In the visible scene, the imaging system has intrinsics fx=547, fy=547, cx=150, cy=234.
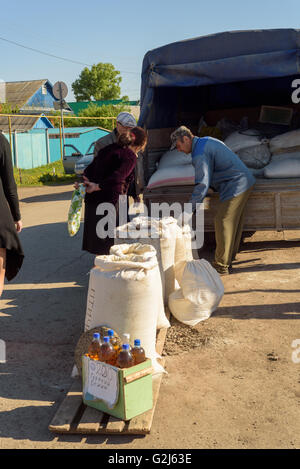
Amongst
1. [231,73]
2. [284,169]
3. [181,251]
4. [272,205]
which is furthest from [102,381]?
[284,169]

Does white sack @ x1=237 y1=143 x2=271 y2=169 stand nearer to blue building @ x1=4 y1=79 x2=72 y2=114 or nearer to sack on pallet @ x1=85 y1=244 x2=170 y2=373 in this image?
sack on pallet @ x1=85 y1=244 x2=170 y2=373

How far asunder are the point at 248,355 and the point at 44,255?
423 centimetres

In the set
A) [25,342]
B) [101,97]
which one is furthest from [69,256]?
[101,97]

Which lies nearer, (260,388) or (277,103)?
(260,388)

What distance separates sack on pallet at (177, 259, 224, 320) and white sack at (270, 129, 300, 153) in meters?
3.45

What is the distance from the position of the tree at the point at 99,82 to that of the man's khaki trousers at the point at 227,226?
55446mm

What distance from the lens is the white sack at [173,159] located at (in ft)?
24.2

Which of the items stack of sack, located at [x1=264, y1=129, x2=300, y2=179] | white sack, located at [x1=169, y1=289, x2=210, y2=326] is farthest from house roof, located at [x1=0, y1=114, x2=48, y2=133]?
white sack, located at [x1=169, y1=289, x2=210, y2=326]

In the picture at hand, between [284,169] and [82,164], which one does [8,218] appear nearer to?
[284,169]

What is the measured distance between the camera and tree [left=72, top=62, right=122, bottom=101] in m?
58.9

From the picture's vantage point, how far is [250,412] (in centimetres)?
319

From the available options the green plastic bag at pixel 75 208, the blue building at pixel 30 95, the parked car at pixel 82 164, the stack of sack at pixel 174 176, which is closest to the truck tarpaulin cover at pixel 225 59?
the stack of sack at pixel 174 176

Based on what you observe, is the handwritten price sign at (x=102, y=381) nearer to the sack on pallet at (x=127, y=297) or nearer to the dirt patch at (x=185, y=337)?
the sack on pallet at (x=127, y=297)
